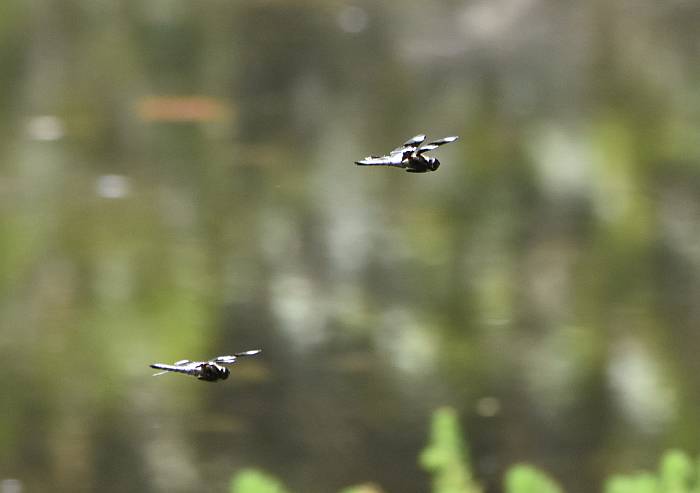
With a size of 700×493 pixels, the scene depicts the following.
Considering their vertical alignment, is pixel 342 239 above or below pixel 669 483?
above

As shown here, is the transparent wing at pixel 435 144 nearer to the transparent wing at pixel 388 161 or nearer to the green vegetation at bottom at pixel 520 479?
the transparent wing at pixel 388 161

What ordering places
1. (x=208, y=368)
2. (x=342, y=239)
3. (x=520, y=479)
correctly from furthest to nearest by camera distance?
1. (x=342, y=239)
2. (x=520, y=479)
3. (x=208, y=368)

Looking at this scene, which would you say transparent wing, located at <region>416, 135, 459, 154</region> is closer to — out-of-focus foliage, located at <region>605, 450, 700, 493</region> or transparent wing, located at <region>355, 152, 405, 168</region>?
transparent wing, located at <region>355, 152, 405, 168</region>

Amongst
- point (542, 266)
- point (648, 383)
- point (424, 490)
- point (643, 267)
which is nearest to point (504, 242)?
point (542, 266)

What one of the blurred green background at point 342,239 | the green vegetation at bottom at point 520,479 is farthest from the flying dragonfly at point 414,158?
the blurred green background at point 342,239

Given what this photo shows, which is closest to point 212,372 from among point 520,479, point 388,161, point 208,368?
point 208,368

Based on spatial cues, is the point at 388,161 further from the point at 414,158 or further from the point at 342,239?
the point at 342,239

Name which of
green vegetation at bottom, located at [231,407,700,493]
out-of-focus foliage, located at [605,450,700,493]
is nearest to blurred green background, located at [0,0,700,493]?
green vegetation at bottom, located at [231,407,700,493]

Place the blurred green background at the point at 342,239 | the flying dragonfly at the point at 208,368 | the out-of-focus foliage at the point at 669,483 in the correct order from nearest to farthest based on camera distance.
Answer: the flying dragonfly at the point at 208,368, the out-of-focus foliage at the point at 669,483, the blurred green background at the point at 342,239

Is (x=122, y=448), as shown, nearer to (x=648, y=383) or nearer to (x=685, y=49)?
(x=648, y=383)
